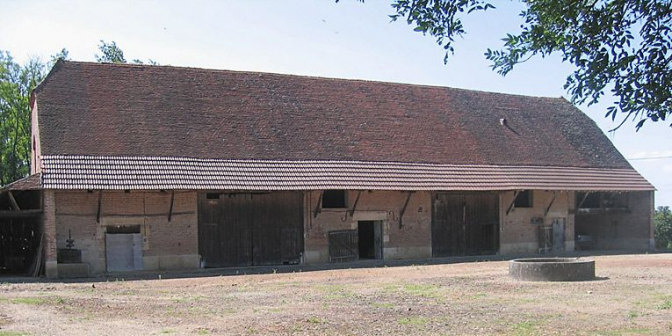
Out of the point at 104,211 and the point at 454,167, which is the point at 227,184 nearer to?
the point at 104,211

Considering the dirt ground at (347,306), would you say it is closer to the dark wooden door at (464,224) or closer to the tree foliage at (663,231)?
the dark wooden door at (464,224)

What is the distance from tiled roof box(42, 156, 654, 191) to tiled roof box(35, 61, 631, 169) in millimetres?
411

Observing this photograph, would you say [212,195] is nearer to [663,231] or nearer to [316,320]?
[316,320]

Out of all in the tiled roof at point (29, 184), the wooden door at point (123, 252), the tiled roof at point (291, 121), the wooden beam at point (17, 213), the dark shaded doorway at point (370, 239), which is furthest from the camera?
the dark shaded doorway at point (370, 239)

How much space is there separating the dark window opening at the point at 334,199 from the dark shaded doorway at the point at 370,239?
118 cm

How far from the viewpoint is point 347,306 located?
1377cm

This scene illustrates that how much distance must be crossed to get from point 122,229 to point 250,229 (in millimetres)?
4294

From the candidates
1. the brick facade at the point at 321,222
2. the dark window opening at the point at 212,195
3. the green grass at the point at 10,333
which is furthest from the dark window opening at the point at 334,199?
the green grass at the point at 10,333

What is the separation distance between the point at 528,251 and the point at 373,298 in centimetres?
1739

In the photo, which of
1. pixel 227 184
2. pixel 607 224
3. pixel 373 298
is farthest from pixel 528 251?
pixel 373 298

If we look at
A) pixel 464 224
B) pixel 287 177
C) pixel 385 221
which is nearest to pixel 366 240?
pixel 385 221

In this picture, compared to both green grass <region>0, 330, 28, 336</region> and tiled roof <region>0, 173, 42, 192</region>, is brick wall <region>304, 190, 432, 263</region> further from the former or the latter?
green grass <region>0, 330, 28, 336</region>

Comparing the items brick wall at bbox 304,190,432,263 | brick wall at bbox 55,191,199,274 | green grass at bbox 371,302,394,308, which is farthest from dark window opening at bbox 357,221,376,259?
green grass at bbox 371,302,394,308

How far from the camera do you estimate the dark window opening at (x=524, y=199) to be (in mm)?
→ 30938
